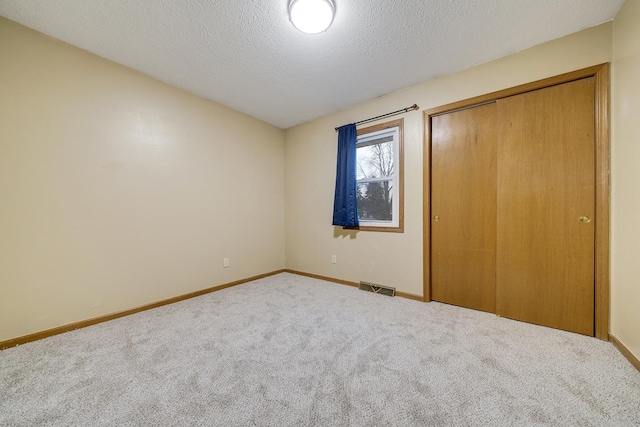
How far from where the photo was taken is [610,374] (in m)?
1.42

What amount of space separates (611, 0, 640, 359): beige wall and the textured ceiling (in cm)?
30

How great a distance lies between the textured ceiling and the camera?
1.67 m

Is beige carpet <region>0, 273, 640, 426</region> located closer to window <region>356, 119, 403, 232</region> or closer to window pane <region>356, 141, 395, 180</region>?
window <region>356, 119, 403, 232</region>

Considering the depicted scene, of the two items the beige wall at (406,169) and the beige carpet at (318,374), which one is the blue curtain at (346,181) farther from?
the beige carpet at (318,374)

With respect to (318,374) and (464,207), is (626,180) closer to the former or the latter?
(464,207)

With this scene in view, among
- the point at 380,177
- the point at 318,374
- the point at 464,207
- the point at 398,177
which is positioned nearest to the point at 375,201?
the point at 380,177

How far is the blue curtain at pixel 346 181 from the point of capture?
10.3 feet

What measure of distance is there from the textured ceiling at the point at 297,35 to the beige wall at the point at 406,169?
128 mm

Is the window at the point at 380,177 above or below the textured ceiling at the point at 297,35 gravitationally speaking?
below

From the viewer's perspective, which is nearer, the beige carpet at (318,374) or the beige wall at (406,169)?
the beige carpet at (318,374)

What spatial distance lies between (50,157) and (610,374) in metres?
4.17

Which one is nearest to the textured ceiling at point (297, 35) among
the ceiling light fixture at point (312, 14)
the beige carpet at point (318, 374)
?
the ceiling light fixture at point (312, 14)

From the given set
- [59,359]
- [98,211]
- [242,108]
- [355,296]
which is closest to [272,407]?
[59,359]

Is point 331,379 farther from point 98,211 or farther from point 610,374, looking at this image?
point 98,211
